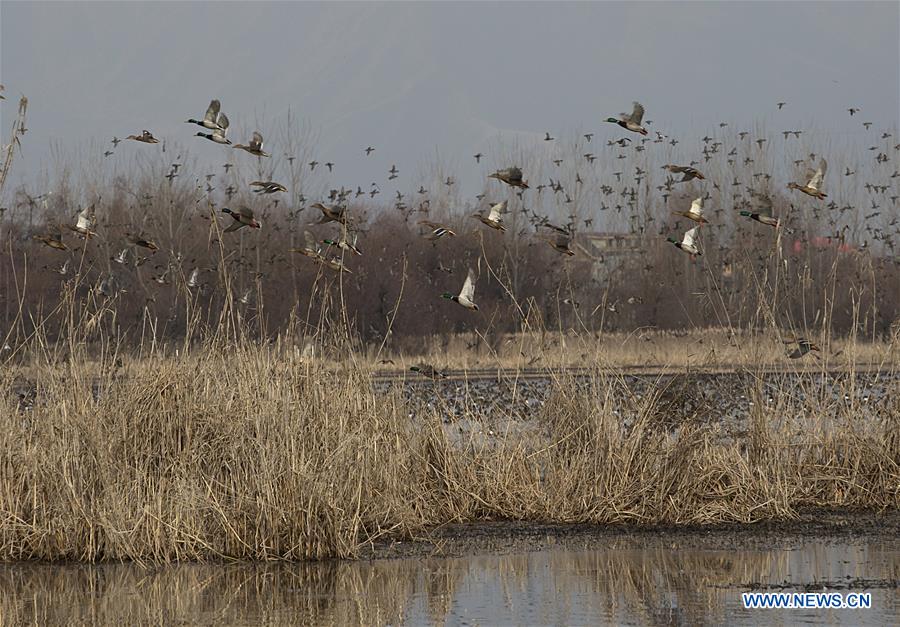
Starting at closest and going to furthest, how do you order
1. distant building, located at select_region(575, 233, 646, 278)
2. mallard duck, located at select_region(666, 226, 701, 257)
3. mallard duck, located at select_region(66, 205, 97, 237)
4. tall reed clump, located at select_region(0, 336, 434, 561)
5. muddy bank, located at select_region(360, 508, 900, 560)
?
tall reed clump, located at select_region(0, 336, 434, 561) → muddy bank, located at select_region(360, 508, 900, 560) → mallard duck, located at select_region(66, 205, 97, 237) → mallard duck, located at select_region(666, 226, 701, 257) → distant building, located at select_region(575, 233, 646, 278)

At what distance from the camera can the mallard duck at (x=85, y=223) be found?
10.1 meters

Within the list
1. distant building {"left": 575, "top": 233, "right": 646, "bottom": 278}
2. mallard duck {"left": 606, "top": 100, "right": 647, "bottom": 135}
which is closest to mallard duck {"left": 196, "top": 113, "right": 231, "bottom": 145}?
mallard duck {"left": 606, "top": 100, "right": 647, "bottom": 135}

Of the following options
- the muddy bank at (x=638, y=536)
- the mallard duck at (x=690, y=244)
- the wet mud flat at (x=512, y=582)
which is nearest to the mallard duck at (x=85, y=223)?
the wet mud flat at (x=512, y=582)

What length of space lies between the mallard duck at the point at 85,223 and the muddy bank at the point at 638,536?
3.54 m

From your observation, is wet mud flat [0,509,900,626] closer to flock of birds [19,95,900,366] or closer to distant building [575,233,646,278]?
flock of birds [19,95,900,366]

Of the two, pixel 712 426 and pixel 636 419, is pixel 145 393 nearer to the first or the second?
pixel 636 419

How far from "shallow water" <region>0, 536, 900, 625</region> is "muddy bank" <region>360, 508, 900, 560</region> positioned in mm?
196

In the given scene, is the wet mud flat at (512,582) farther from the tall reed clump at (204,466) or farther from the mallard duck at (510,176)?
the mallard duck at (510,176)

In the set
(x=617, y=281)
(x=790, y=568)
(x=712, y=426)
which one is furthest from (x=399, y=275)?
(x=790, y=568)

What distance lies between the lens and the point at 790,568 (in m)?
8.26

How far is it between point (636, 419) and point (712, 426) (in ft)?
3.27

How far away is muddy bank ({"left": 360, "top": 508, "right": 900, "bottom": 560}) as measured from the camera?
916 cm

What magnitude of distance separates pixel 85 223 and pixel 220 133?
1.36 metres

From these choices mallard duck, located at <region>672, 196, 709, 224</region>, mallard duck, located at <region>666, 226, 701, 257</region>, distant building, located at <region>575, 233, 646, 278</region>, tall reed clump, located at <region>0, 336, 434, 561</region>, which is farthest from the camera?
distant building, located at <region>575, 233, 646, 278</region>
